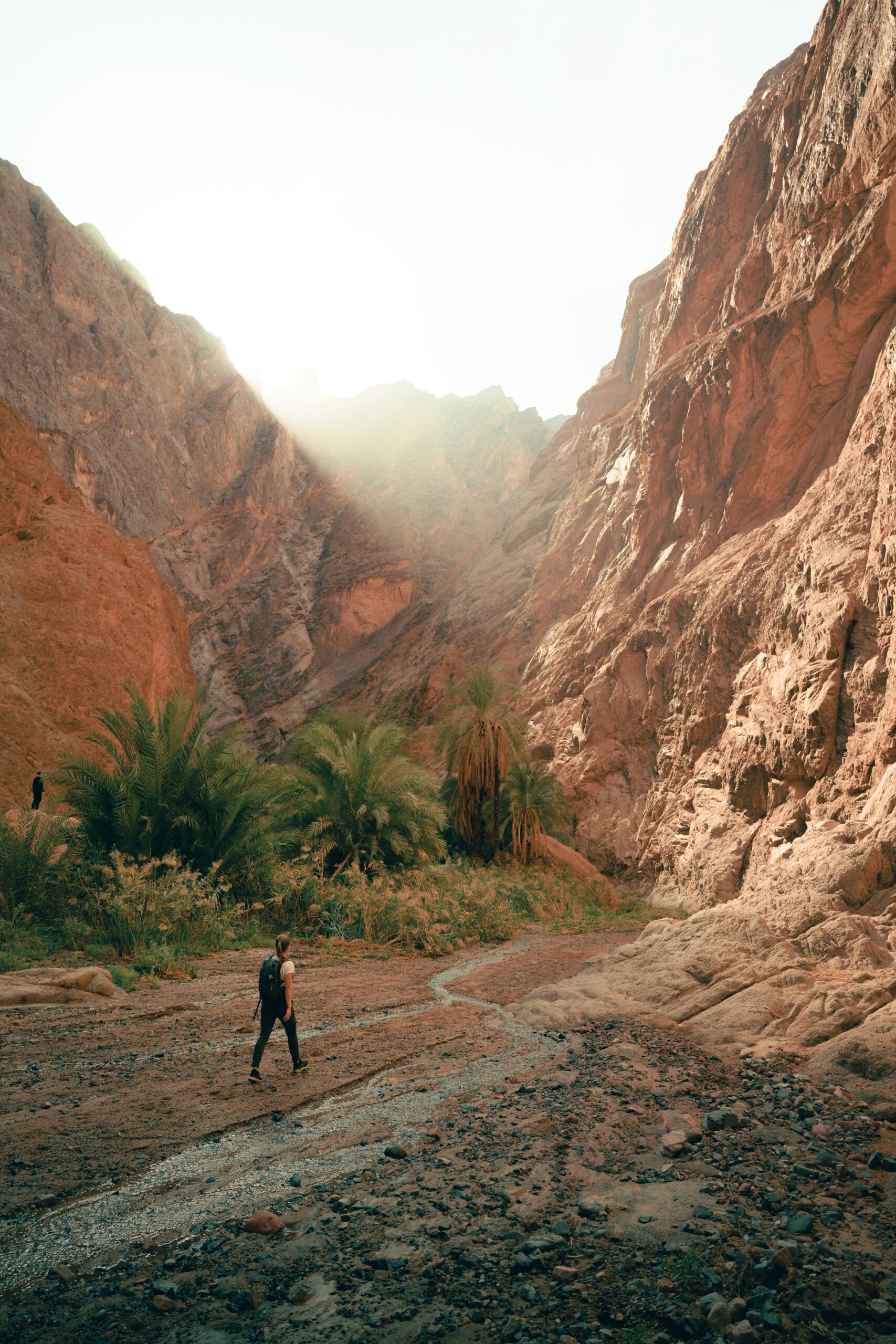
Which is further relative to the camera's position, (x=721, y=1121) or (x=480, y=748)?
(x=480, y=748)

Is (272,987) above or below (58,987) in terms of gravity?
above

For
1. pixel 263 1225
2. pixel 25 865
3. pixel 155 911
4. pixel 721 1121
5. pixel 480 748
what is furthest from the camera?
pixel 480 748

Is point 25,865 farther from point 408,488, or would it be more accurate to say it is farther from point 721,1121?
point 408,488

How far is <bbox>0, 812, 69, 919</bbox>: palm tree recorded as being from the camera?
966cm

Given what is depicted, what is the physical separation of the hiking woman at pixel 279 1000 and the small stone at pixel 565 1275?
2.90 meters

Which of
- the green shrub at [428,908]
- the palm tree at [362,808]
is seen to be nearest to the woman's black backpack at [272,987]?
the green shrub at [428,908]

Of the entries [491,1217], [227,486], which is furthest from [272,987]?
[227,486]

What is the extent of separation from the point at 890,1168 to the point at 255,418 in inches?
2563

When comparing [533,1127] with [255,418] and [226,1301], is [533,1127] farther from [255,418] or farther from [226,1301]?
[255,418]

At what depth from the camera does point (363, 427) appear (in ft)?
238

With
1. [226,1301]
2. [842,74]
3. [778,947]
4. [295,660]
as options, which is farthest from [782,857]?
[295,660]

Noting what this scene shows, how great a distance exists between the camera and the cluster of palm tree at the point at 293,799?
445 inches

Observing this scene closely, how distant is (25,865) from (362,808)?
641cm

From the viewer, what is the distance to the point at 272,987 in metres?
5.73
